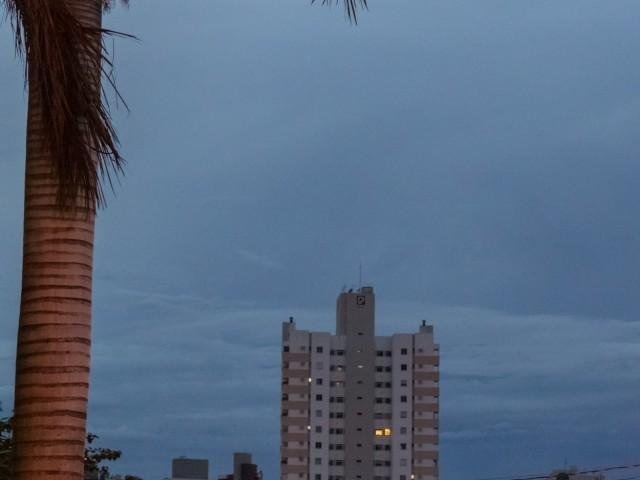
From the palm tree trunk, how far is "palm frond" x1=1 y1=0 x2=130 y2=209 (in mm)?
546

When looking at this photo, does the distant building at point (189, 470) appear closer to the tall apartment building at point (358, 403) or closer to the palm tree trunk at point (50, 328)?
the tall apartment building at point (358, 403)

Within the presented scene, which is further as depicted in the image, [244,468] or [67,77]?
[244,468]

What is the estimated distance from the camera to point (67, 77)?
810 centimetres

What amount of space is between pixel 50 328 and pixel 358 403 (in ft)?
394

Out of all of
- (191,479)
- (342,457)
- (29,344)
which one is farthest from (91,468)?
(342,457)

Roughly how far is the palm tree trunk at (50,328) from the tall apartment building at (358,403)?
116m

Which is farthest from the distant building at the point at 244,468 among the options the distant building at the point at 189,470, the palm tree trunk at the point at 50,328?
the palm tree trunk at the point at 50,328

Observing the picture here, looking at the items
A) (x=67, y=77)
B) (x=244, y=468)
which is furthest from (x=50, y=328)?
(x=244, y=468)

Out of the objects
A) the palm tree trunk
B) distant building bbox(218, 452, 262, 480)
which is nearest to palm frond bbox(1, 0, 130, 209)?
the palm tree trunk

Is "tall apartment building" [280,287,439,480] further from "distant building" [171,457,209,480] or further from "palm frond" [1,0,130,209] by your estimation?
"palm frond" [1,0,130,209]

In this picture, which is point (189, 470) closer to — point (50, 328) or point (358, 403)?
point (358, 403)

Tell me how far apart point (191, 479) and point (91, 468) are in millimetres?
91802

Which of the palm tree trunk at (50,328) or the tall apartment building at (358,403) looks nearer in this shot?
the palm tree trunk at (50,328)

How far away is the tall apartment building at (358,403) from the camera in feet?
414
